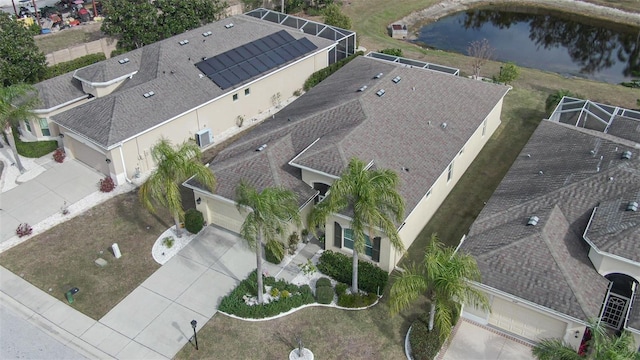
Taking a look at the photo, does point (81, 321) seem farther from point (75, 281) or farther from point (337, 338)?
point (337, 338)

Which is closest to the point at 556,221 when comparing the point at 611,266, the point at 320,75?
the point at 611,266

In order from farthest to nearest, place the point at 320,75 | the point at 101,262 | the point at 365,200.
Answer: the point at 320,75 < the point at 101,262 < the point at 365,200

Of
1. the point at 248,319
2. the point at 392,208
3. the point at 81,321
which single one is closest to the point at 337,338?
the point at 248,319

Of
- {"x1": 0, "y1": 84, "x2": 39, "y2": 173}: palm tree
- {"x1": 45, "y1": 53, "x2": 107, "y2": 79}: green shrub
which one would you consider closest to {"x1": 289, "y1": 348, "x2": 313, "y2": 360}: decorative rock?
{"x1": 0, "y1": 84, "x2": 39, "y2": 173}: palm tree

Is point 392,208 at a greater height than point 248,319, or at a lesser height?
greater

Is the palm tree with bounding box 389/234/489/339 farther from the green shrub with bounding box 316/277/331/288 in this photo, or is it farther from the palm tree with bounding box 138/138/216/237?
the palm tree with bounding box 138/138/216/237

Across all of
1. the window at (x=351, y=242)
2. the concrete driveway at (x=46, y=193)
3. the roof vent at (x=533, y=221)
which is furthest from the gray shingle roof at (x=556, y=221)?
the concrete driveway at (x=46, y=193)

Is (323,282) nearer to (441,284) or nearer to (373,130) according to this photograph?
(441,284)
